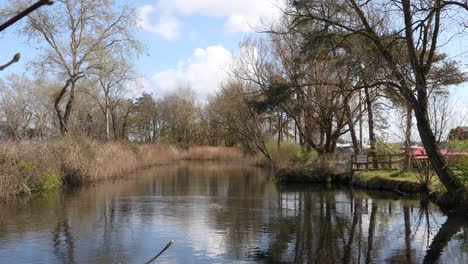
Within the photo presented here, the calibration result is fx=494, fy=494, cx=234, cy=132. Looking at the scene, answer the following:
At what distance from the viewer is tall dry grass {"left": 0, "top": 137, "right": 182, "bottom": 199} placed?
20.0 metres

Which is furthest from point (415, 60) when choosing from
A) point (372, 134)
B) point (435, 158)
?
point (372, 134)

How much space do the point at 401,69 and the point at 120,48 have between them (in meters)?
22.9

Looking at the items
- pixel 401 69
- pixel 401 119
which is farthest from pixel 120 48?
pixel 401 69

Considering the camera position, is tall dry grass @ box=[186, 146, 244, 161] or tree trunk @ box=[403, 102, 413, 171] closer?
tree trunk @ box=[403, 102, 413, 171]

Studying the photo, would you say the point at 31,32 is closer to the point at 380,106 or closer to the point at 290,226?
the point at 380,106

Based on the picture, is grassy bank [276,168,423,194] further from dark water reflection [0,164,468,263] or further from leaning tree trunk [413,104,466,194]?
leaning tree trunk [413,104,466,194]

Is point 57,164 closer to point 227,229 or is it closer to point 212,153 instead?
point 227,229

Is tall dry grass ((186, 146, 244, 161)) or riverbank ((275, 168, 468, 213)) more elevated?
tall dry grass ((186, 146, 244, 161))

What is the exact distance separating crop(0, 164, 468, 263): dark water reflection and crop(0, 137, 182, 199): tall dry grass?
1402mm

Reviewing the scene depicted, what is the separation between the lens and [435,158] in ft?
54.8

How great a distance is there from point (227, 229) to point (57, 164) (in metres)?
13.6

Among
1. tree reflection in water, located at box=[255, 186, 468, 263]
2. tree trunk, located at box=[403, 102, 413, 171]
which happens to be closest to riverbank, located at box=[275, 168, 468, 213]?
tree reflection in water, located at box=[255, 186, 468, 263]

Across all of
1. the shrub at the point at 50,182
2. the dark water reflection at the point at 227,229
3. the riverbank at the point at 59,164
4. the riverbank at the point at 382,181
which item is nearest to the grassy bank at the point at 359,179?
the riverbank at the point at 382,181

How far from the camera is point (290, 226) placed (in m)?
14.3
